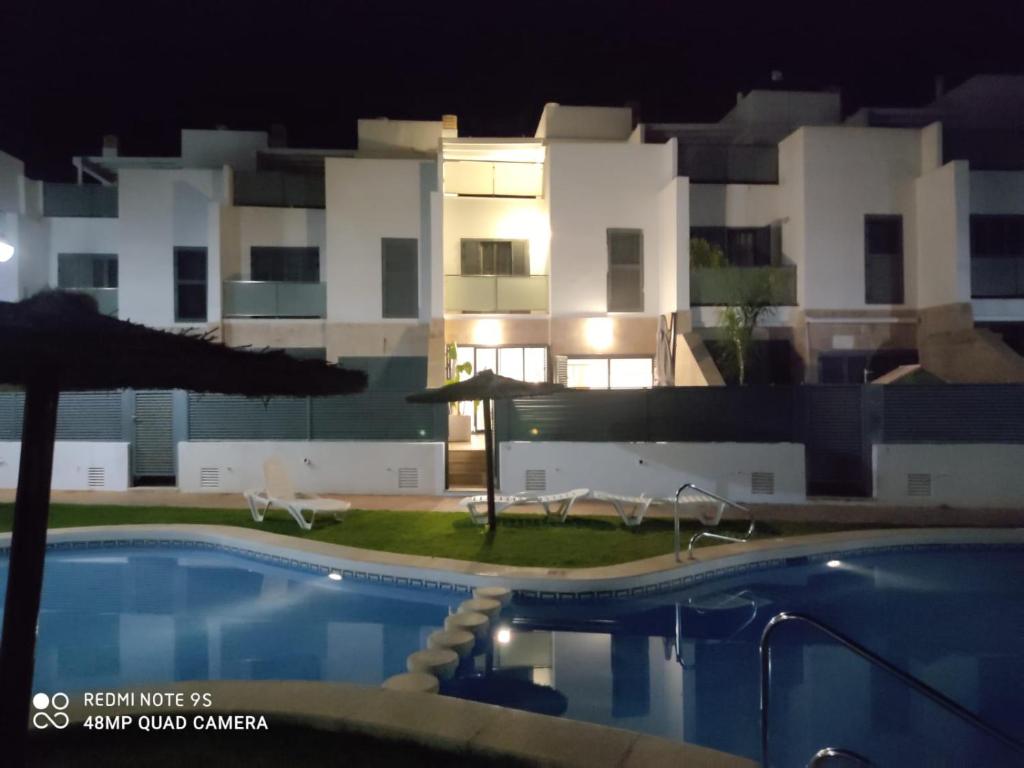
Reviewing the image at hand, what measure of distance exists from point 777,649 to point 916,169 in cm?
1571

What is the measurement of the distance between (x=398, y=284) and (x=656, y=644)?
1348 cm

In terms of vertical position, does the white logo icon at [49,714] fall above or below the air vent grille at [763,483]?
below

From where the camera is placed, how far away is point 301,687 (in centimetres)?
533

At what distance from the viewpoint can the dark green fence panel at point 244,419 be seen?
15.5 metres

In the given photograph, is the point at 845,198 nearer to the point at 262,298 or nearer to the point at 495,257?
the point at 495,257

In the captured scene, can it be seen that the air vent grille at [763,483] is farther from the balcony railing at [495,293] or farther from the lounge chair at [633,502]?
the balcony railing at [495,293]

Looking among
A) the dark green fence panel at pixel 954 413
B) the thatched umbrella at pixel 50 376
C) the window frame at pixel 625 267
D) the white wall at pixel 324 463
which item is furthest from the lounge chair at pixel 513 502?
the thatched umbrella at pixel 50 376

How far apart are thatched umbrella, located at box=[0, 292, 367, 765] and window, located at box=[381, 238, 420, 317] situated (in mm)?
15936

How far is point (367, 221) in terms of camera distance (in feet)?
63.9

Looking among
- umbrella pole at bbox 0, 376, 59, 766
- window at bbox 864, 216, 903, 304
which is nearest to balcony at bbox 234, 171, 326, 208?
→ window at bbox 864, 216, 903, 304

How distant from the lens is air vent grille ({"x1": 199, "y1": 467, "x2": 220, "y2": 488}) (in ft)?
51.8

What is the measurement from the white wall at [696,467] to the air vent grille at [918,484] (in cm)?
188

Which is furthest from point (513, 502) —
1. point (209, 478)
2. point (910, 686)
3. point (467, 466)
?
point (910, 686)

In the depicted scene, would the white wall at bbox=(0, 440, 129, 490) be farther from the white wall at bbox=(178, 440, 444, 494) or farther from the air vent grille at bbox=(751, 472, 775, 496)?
the air vent grille at bbox=(751, 472, 775, 496)
